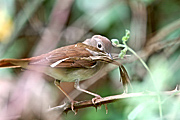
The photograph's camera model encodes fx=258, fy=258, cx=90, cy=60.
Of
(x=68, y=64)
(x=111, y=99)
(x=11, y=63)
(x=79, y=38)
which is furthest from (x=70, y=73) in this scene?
(x=79, y=38)

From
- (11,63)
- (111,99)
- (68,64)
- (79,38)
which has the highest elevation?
(79,38)

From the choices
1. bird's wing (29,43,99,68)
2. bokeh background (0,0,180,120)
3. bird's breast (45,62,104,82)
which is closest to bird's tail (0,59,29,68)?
bird's wing (29,43,99,68)

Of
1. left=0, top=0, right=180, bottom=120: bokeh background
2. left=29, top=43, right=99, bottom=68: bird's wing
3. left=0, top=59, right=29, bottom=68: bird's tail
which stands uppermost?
left=0, top=0, right=180, bottom=120: bokeh background

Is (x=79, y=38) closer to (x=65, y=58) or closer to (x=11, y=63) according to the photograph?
(x=65, y=58)

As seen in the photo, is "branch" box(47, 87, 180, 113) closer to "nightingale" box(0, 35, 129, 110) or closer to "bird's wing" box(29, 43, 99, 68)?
"nightingale" box(0, 35, 129, 110)

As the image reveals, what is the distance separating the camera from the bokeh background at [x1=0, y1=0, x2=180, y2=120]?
348 centimetres

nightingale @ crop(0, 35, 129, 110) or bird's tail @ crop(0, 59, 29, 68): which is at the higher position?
nightingale @ crop(0, 35, 129, 110)

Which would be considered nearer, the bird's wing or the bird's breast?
the bird's wing

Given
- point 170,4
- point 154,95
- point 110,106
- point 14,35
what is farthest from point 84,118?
point 170,4

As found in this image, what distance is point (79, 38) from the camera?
450cm

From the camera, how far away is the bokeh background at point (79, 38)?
11.4 feet

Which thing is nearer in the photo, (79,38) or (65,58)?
(65,58)

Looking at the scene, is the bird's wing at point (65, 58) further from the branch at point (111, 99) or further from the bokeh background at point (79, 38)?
the bokeh background at point (79, 38)

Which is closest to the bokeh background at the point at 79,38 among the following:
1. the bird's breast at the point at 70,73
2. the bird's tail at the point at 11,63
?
the bird's breast at the point at 70,73
